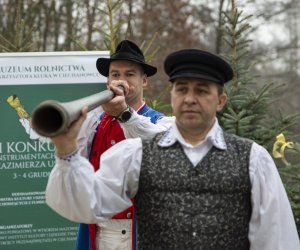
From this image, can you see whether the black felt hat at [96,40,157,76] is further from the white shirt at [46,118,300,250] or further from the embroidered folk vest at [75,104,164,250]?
the white shirt at [46,118,300,250]

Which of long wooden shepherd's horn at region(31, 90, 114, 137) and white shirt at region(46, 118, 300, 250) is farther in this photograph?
white shirt at region(46, 118, 300, 250)

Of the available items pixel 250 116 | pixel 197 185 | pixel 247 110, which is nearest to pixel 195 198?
pixel 197 185

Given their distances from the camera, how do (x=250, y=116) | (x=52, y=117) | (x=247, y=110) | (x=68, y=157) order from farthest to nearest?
(x=247, y=110) → (x=250, y=116) → (x=68, y=157) → (x=52, y=117)

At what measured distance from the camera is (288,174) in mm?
4742

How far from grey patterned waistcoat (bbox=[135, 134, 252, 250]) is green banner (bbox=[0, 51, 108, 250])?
6.85 feet

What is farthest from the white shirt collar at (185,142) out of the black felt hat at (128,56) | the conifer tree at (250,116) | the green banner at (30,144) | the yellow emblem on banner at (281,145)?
the conifer tree at (250,116)

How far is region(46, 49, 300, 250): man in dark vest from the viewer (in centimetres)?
225

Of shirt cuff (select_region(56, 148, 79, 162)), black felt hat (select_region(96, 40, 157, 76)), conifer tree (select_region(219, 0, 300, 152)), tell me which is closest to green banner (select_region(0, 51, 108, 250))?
black felt hat (select_region(96, 40, 157, 76))

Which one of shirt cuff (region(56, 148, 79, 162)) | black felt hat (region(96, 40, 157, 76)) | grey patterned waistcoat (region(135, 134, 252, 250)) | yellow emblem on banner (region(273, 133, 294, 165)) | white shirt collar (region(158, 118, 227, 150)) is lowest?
grey patterned waistcoat (region(135, 134, 252, 250))

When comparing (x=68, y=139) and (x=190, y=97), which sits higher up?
(x=190, y=97)

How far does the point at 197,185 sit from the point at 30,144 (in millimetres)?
2245

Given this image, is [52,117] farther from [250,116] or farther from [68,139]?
[250,116]

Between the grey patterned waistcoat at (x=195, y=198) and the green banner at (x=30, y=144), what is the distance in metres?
2.09

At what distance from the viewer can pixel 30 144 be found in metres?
4.21
